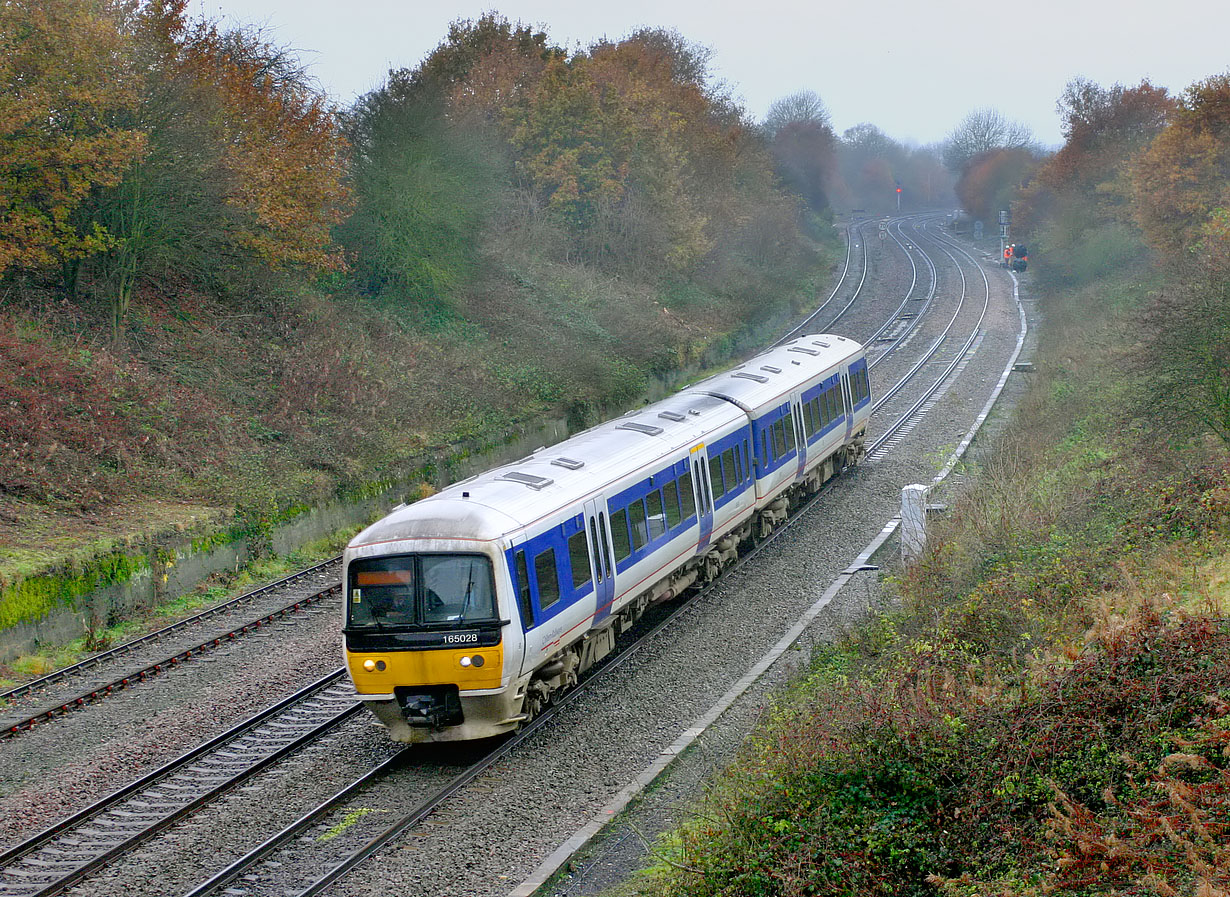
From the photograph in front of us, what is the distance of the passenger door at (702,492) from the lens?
16.5m

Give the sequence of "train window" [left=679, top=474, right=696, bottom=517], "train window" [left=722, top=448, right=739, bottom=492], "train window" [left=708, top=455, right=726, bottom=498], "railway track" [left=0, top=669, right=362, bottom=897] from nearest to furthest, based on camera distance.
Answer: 1. "railway track" [left=0, top=669, right=362, bottom=897]
2. "train window" [left=679, top=474, right=696, bottom=517]
3. "train window" [left=708, top=455, right=726, bottom=498]
4. "train window" [left=722, top=448, right=739, bottom=492]

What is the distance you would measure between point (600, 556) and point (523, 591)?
203 centimetres

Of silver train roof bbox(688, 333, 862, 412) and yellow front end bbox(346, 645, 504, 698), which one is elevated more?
silver train roof bbox(688, 333, 862, 412)

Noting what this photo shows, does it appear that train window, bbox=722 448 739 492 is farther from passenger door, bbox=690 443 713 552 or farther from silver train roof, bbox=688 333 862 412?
silver train roof, bbox=688 333 862 412

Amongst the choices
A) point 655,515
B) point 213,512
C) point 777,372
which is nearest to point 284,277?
point 213,512

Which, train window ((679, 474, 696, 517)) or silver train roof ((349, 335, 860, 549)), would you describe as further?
train window ((679, 474, 696, 517))

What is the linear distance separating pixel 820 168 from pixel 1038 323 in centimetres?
4397

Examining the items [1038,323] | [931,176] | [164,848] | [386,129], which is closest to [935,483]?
[164,848]

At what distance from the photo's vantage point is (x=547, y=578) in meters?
12.1

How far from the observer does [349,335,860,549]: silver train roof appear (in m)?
11.5

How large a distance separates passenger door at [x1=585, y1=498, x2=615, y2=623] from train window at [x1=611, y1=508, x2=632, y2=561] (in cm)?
18

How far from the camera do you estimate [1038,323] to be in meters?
43.7

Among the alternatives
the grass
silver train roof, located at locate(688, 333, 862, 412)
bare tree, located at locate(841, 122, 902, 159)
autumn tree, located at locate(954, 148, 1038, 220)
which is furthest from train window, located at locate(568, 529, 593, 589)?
bare tree, located at locate(841, 122, 902, 159)

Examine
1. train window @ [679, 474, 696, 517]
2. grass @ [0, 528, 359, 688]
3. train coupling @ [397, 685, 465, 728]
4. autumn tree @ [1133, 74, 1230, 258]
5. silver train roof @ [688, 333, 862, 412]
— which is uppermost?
autumn tree @ [1133, 74, 1230, 258]
